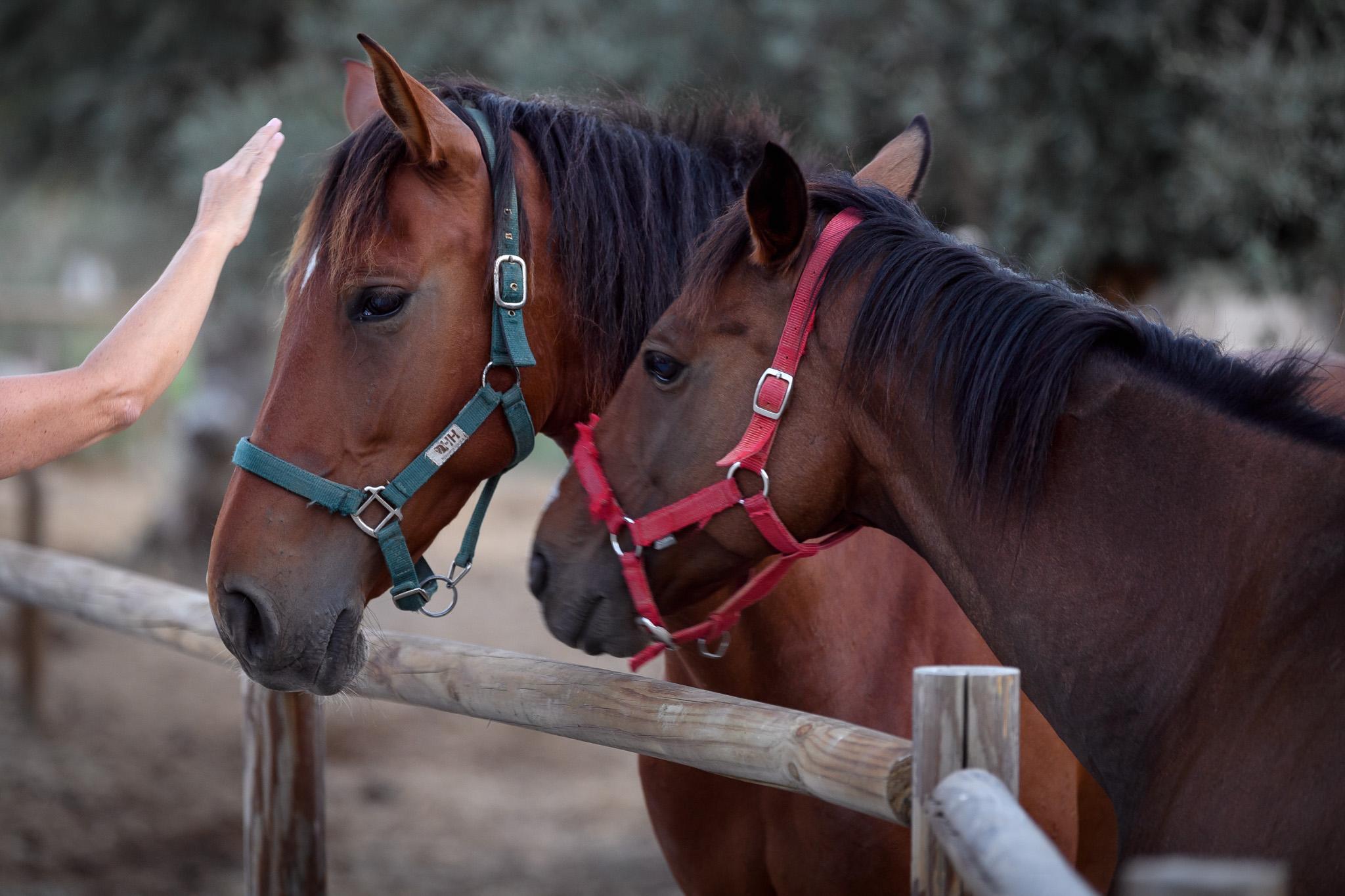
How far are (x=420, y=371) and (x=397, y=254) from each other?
23cm

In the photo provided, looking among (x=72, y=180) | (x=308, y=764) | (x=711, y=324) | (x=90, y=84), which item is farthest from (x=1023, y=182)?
(x=72, y=180)

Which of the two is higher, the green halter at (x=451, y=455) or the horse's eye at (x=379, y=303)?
the horse's eye at (x=379, y=303)

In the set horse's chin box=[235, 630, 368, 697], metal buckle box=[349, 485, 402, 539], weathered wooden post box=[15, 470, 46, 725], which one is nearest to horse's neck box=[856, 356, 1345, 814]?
metal buckle box=[349, 485, 402, 539]

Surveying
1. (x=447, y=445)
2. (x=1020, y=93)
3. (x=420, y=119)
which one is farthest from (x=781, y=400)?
(x=1020, y=93)

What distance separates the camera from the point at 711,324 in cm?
188

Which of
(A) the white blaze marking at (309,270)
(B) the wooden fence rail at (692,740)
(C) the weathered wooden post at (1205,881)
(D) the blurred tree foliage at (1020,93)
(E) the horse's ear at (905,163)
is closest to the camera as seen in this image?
(C) the weathered wooden post at (1205,881)

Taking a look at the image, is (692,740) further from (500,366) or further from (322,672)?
(500,366)

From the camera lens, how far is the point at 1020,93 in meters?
4.66

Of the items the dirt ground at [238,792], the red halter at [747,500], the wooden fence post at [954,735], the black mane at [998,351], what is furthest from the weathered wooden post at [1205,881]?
the dirt ground at [238,792]

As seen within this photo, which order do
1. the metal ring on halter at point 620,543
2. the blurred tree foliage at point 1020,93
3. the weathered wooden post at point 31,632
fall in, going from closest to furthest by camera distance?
the metal ring on halter at point 620,543 < the blurred tree foliage at point 1020,93 < the weathered wooden post at point 31,632

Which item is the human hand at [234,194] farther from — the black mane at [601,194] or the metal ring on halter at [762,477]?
the metal ring on halter at [762,477]

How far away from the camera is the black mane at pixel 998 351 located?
65.6 inches

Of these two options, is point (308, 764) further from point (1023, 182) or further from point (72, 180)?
point (72, 180)

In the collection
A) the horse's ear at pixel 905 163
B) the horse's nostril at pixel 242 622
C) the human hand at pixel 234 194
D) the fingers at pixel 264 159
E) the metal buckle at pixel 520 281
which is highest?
the horse's ear at pixel 905 163
